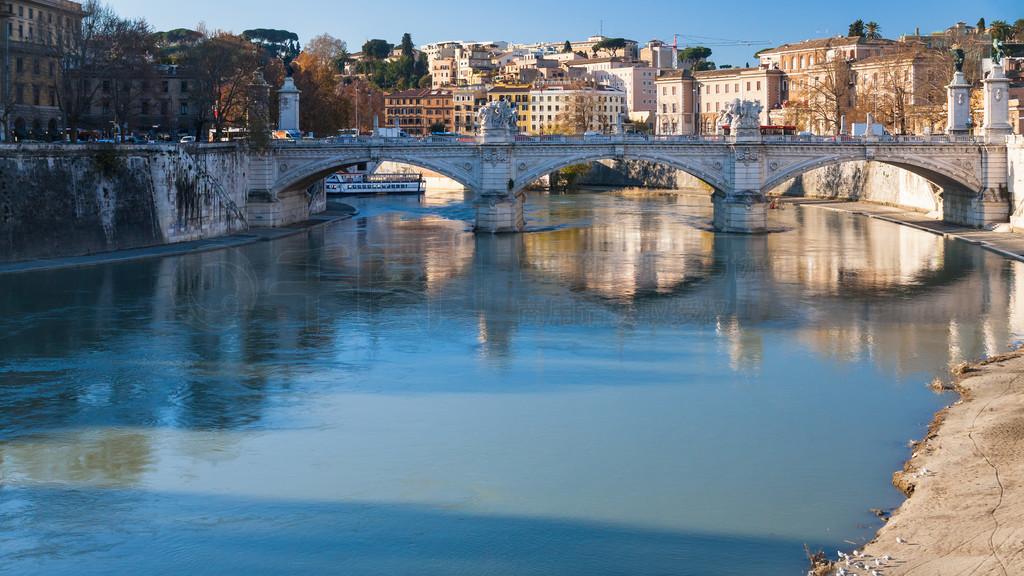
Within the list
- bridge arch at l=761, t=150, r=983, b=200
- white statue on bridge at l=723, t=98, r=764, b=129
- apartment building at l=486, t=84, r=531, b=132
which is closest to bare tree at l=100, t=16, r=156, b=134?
white statue on bridge at l=723, t=98, r=764, b=129

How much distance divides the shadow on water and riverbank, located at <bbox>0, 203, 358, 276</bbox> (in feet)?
66.6

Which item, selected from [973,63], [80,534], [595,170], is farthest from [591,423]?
[595,170]

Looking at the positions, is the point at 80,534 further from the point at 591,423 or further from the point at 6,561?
the point at 591,423

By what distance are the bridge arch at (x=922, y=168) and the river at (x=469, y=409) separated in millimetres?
9391

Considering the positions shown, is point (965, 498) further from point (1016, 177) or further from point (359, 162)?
point (359, 162)

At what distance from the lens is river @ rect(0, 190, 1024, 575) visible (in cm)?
1326

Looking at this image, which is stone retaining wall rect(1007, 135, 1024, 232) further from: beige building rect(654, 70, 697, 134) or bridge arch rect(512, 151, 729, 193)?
beige building rect(654, 70, 697, 134)

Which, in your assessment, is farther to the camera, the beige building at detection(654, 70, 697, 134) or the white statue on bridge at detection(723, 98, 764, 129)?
the beige building at detection(654, 70, 697, 134)

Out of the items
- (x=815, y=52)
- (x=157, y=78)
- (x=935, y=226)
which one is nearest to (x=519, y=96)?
(x=815, y=52)

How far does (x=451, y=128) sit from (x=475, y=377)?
90.8 meters

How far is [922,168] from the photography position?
4466 centimetres

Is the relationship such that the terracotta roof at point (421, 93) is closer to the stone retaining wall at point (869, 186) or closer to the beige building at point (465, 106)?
the beige building at point (465, 106)

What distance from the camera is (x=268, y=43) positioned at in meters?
159

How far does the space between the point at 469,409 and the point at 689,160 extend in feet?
95.0
